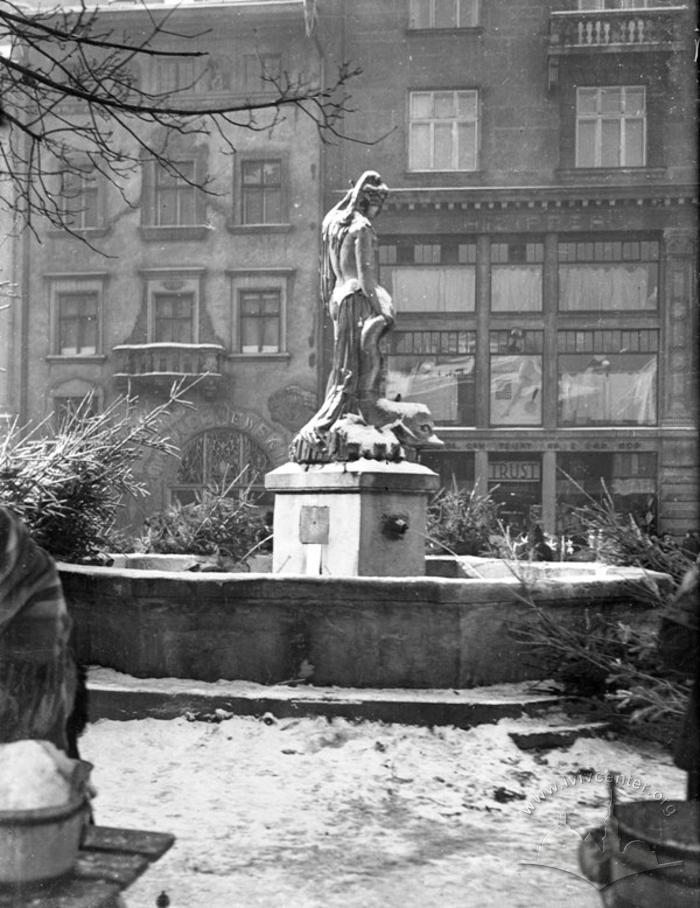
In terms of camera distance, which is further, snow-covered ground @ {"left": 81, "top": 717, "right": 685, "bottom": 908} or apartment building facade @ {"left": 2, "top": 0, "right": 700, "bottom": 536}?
apartment building facade @ {"left": 2, "top": 0, "right": 700, "bottom": 536}

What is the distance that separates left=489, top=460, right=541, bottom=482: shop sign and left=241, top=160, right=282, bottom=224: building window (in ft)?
3.02

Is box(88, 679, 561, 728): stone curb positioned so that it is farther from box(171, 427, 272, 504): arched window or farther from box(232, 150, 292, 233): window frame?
box(232, 150, 292, 233): window frame

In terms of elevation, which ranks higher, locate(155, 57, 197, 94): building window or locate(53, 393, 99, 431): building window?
locate(155, 57, 197, 94): building window

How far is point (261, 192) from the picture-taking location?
2.54 m

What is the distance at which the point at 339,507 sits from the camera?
508cm

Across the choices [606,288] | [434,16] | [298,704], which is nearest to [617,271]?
[606,288]

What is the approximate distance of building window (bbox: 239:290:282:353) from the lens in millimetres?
2295

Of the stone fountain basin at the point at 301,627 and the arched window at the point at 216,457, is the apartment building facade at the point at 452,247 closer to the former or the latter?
the arched window at the point at 216,457

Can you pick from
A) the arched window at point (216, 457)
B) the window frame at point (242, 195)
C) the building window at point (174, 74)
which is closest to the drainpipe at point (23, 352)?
the arched window at point (216, 457)

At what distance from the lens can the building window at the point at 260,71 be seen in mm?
2642

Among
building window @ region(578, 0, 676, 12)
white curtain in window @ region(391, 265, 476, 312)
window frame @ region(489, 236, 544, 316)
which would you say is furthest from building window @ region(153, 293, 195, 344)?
building window @ region(578, 0, 676, 12)

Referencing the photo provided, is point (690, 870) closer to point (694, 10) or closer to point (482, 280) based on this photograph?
point (482, 280)

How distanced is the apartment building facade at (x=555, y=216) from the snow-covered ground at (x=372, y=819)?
2.27ft

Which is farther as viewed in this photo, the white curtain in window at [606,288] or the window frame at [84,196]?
the window frame at [84,196]
